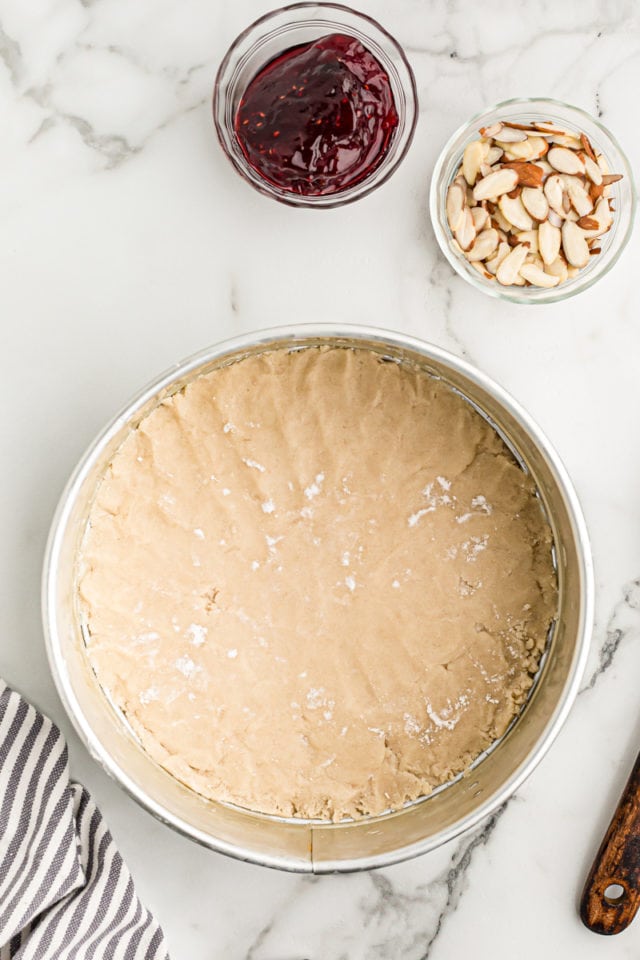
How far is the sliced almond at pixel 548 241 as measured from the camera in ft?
3.04

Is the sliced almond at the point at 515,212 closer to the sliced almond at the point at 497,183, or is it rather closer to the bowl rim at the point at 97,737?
the sliced almond at the point at 497,183

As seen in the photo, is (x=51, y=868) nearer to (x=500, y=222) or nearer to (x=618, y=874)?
(x=618, y=874)

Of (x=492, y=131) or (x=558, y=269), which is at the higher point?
(x=492, y=131)

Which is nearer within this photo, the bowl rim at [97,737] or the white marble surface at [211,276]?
the bowl rim at [97,737]

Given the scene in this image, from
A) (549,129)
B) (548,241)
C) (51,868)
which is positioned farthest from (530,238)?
(51,868)

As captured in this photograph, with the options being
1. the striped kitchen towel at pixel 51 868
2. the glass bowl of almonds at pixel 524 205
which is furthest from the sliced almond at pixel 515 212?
the striped kitchen towel at pixel 51 868

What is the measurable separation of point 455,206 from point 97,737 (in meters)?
0.68

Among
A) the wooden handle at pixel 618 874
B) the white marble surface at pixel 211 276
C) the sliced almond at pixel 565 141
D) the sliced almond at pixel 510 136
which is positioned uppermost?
the sliced almond at pixel 565 141

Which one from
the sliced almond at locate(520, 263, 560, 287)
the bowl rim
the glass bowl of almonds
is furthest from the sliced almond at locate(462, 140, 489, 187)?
the bowl rim

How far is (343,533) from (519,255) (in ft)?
1.18

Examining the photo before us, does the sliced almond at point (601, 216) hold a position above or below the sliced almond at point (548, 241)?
above

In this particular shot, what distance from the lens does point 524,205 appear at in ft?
3.04

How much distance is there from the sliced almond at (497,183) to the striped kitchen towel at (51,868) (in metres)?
0.76

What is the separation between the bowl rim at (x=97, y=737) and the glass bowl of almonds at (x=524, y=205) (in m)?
0.14
